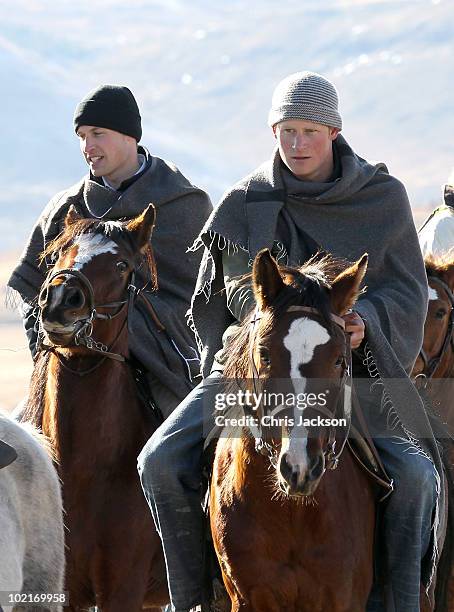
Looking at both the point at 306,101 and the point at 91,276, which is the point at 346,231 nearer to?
the point at 306,101

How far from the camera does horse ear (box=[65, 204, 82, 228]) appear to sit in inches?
253

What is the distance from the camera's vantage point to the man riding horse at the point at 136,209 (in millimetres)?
6840

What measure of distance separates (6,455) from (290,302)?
3.80 ft

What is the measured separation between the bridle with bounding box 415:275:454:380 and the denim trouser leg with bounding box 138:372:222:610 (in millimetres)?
2315

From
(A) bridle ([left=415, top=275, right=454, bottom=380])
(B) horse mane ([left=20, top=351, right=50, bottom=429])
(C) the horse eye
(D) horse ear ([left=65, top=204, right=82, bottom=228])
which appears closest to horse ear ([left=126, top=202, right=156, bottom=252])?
(C) the horse eye

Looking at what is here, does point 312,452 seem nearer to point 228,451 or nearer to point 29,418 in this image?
point 228,451

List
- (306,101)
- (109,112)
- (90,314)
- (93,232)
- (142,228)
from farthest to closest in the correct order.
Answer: (109,112) < (142,228) < (93,232) < (90,314) < (306,101)

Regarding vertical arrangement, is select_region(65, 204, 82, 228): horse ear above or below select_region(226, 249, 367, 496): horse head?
above

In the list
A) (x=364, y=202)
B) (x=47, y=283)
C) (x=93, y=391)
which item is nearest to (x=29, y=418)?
(x=93, y=391)

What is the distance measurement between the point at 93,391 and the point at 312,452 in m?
2.21

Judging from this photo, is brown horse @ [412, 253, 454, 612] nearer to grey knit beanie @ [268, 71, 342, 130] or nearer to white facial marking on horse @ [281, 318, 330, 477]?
grey knit beanie @ [268, 71, 342, 130]

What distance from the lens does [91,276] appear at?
602 cm

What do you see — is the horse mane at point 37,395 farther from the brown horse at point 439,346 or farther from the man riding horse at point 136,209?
the brown horse at point 439,346

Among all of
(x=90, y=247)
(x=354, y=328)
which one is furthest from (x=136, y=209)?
(x=354, y=328)
